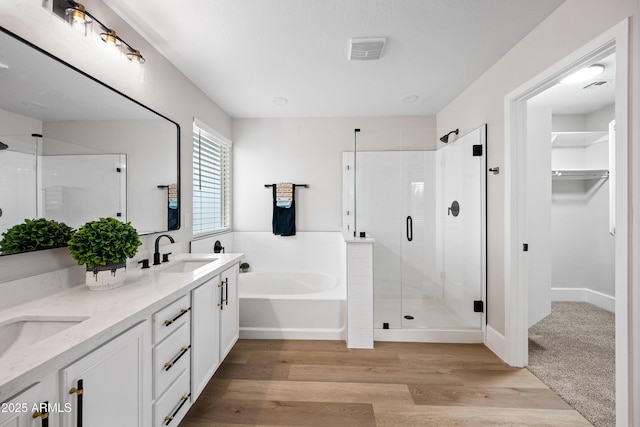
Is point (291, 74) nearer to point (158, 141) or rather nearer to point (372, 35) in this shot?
point (372, 35)

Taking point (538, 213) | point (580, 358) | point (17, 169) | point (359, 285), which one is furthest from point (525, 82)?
point (17, 169)

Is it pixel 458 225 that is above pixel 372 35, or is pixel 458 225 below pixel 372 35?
below

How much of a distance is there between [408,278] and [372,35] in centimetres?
213

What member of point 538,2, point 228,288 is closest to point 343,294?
point 228,288

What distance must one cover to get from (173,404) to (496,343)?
2.49 m

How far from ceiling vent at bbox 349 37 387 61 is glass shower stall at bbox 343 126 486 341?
3.06 feet

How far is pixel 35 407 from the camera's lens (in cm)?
74

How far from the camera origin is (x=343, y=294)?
281 cm

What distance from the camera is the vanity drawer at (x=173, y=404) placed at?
4.12 feet

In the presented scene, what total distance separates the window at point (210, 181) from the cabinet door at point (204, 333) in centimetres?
120

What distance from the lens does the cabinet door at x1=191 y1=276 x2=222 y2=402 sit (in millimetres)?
1585

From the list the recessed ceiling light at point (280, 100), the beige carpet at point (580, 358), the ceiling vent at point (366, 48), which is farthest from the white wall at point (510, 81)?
the recessed ceiling light at point (280, 100)

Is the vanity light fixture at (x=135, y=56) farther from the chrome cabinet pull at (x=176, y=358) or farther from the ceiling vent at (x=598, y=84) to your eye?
the ceiling vent at (x=598, y=84)

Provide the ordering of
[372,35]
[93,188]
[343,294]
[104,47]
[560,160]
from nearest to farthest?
[93,188]
[104,47]
[372,35]
[343,294]
[560,160]
